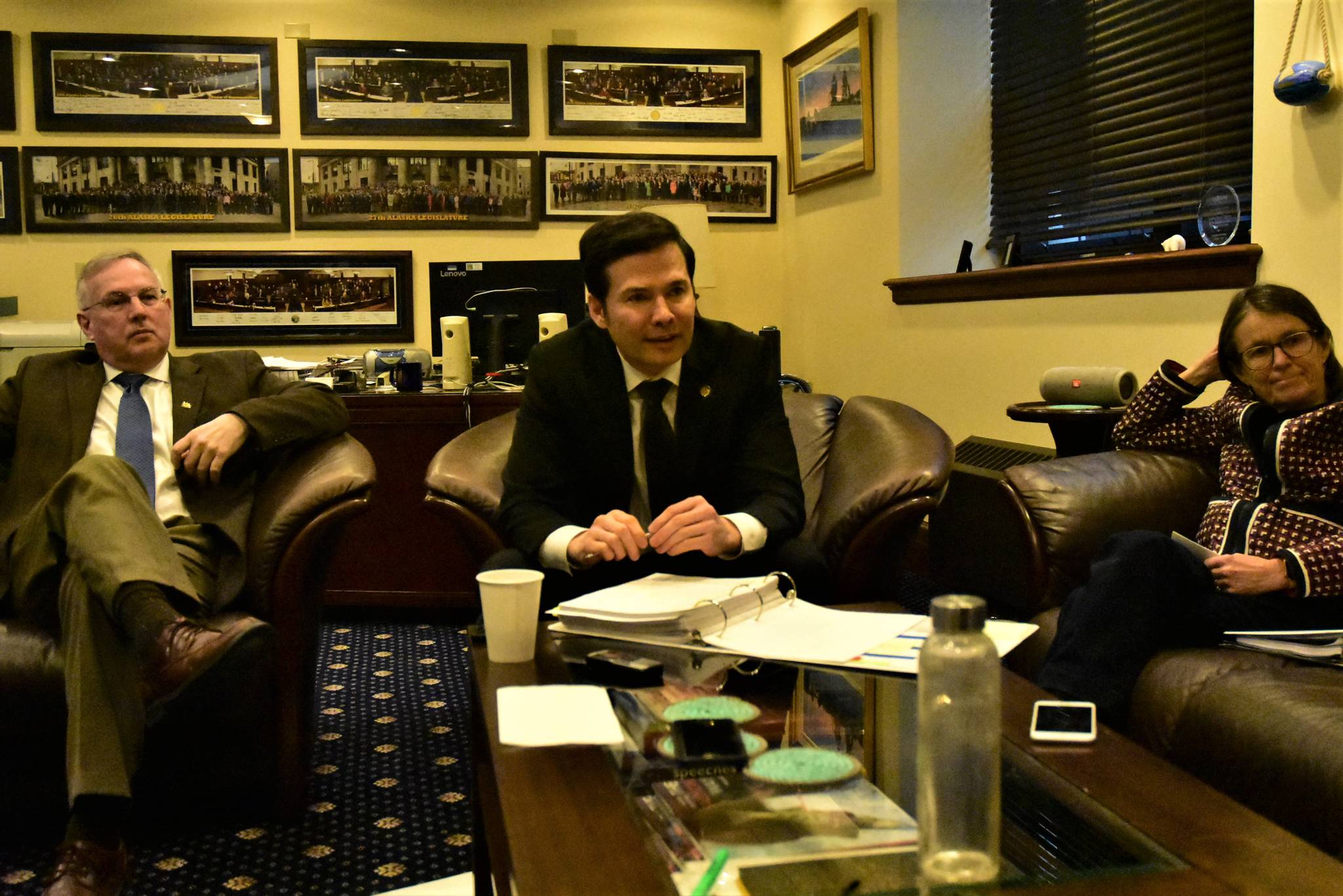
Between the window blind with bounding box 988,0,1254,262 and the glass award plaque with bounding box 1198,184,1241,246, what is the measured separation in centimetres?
19

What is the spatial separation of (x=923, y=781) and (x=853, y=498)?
1.34m

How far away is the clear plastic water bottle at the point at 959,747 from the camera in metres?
0.97

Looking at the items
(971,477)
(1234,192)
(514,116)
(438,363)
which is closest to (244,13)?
(514,116)

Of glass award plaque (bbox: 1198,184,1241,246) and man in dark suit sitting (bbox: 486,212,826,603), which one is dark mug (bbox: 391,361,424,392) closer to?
man in dark suit sitting (bbox: 486,212,826,603)

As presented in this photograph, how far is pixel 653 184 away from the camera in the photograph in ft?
18.7

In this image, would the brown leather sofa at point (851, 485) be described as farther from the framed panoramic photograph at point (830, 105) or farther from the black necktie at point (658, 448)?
the framed panoramic photograph at point (830, 105)

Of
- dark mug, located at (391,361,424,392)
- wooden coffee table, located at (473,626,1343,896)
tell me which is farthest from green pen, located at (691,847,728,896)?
dark mug, located at (391,361,424,392)

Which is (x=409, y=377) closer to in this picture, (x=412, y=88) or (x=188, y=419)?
(x=188, y=419)

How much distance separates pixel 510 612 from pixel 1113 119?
3106 millimetres

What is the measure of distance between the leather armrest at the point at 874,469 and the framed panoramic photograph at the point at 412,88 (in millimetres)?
3428

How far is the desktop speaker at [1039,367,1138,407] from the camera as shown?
307cm

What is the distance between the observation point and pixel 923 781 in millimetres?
1037

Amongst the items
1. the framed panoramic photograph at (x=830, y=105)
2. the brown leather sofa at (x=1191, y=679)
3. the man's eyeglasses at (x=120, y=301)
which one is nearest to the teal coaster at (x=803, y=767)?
the brown leather sofa at (x=1191, y=679)

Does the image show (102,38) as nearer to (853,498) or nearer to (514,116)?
(514,116)
